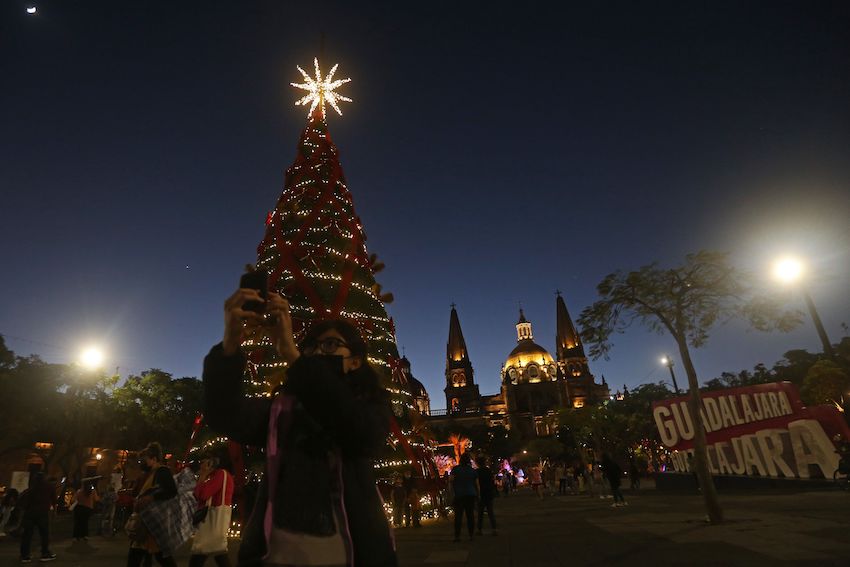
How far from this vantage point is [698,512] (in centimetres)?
1267

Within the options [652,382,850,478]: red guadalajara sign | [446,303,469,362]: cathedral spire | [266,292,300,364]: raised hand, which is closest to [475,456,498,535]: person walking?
[266,292,300,364]: raised hand

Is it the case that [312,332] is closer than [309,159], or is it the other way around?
[312,332]

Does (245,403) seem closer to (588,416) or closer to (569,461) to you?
(588,416)

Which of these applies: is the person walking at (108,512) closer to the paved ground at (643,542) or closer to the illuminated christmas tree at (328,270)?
the paved ground at (643,542)

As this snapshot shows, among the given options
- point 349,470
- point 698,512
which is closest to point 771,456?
point 698,512

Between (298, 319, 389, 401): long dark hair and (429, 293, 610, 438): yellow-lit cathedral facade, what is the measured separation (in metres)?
99.2

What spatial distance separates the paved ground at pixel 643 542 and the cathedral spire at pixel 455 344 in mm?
101159

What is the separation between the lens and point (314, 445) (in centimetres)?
174

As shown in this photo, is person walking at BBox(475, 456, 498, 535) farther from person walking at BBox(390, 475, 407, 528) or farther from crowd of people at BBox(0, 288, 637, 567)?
crowd of people at BBox(0, 288, 637, 567)

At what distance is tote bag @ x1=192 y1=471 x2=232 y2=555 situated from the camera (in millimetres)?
5176

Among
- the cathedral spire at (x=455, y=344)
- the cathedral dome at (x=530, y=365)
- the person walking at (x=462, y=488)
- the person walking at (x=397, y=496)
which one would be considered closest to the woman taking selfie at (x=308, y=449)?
the person walking at (x=462, y=488)

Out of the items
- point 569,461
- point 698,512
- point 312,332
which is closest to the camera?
point 312,332

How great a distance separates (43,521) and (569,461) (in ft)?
217

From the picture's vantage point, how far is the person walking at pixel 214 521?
17.0ft
